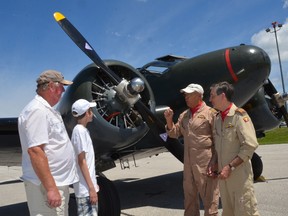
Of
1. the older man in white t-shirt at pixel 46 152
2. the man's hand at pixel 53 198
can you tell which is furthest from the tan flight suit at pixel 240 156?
the man's hand at pixel 53 198

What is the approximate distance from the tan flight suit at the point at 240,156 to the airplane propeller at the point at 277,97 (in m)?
4.71

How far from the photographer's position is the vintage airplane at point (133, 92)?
4.98m

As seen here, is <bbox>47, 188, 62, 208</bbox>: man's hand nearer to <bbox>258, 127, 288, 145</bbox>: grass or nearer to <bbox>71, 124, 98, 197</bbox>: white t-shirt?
<bbox>71, 124, 98, 197</bbox>: white t-shirt

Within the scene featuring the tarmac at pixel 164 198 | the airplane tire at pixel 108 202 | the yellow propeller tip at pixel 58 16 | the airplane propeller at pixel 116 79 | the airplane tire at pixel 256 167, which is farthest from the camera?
the airplane tire at pixel 256 167

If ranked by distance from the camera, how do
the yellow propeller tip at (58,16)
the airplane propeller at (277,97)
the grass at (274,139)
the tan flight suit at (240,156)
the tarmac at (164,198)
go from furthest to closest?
the grass at (274,139)
the airplane propeller at (277,97)
the yellow propeller tip at (58,16)
the tarmac at (164,198)
the tan flight suit at (240,156)

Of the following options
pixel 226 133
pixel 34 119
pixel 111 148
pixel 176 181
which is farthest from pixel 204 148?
pixel 176 181

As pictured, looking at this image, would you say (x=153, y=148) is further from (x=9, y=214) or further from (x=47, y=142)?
(x=47, y=142)

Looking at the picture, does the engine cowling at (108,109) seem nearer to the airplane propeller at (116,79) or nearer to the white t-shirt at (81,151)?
the airplane propeller at (116,79)

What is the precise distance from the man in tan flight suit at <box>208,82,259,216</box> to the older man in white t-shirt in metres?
1.52

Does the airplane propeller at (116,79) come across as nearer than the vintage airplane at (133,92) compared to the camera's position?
No

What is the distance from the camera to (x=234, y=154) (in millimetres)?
3268

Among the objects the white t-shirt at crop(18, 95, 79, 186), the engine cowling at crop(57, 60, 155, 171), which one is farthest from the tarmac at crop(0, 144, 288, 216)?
the white t-shirt at crop(18, 95, 79, 186)

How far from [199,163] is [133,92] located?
5.11 feet

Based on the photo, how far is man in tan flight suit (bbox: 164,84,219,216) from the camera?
3838mm
